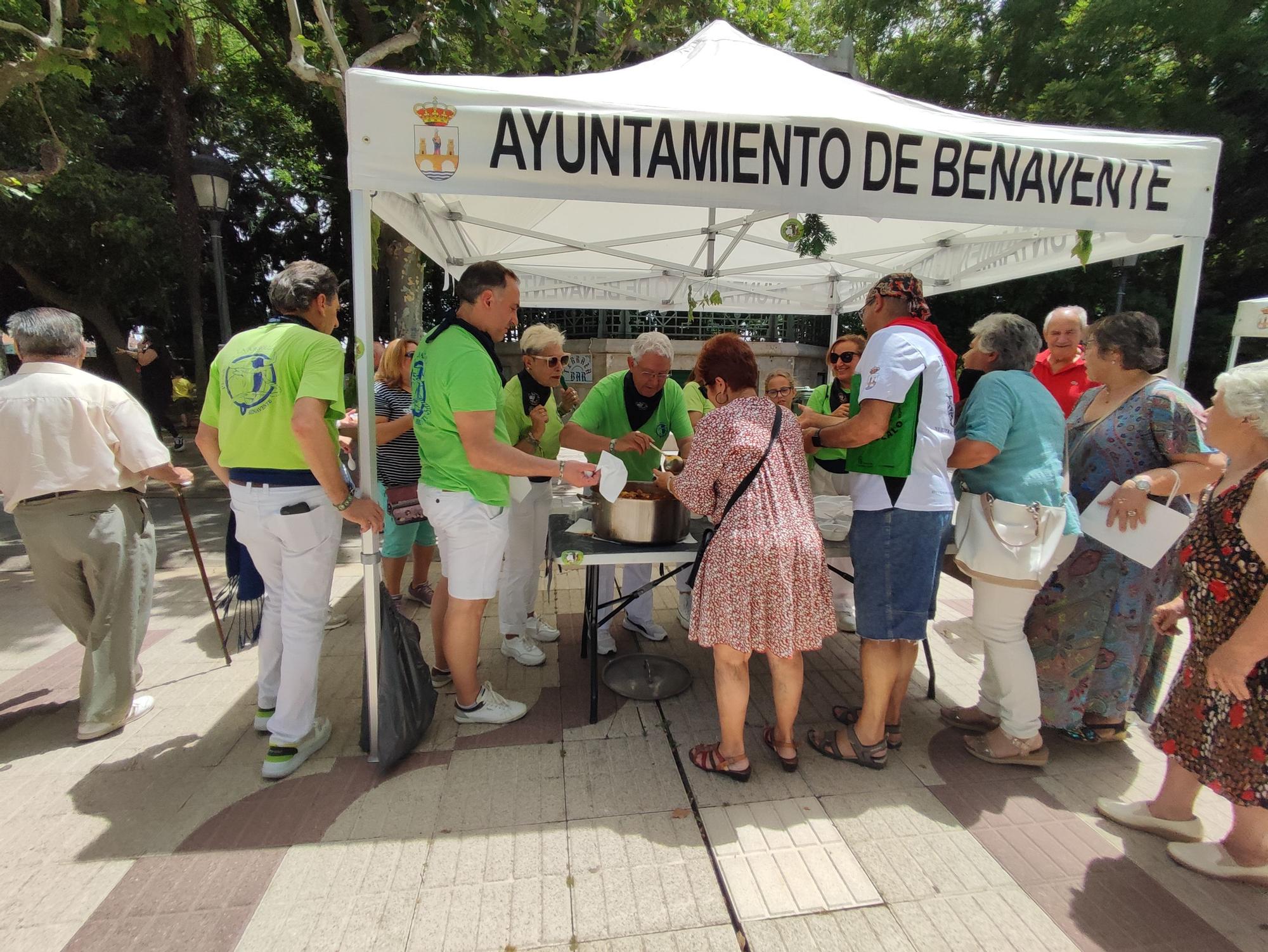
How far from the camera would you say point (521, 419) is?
10.7ft

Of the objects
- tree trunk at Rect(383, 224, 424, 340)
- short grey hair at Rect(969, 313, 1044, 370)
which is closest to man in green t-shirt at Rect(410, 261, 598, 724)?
short grey hair at Rect(969, 313, 1044, 370)

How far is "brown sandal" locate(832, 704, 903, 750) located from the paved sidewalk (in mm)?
80

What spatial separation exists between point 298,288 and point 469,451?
0.88m

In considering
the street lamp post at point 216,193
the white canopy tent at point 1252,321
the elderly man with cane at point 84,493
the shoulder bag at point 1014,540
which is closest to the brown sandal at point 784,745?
the shoulder bag at point 1014,540

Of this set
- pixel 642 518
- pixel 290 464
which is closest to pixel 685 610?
pixel 642 518

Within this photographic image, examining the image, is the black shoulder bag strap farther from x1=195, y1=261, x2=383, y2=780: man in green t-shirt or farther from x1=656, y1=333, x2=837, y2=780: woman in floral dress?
x1=195, y1=261, x2=383, y2=780: man in green t-shirt

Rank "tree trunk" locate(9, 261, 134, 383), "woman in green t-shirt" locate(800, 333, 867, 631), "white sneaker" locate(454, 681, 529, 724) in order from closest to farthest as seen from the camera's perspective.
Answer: "white sneaker" locate(454, 681, 529, 724) → "woman in green t-shirt" locate(800, 333, 867, 631) → "tree trunk" locate(9, 261, 134, 383)

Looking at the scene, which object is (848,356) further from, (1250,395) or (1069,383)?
(1250,395)

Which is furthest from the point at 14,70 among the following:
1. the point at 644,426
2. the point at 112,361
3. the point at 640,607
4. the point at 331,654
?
the point at 112,361

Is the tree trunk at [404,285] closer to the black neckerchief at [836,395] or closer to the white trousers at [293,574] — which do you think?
the black neckerchief at [836,395]

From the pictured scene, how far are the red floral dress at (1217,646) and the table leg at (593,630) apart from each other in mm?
2048

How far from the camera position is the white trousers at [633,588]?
3.66 metres

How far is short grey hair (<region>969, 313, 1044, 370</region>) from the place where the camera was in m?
2.51

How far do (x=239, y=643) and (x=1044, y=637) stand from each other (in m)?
4.12
